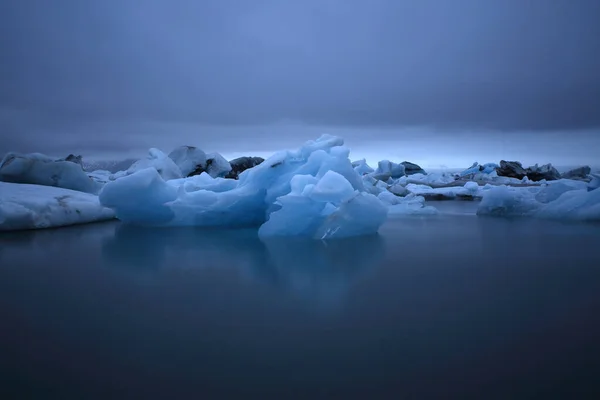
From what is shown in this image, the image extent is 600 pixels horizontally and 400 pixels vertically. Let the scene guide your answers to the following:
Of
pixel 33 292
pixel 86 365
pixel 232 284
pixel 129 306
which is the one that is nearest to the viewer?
pixel 86 365

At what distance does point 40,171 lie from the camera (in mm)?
7199

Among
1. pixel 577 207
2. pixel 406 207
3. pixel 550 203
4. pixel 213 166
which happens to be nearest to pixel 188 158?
pixel 213 166

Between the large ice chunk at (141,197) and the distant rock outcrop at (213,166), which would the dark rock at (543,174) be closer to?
the distant rock outcrop at (213,166)

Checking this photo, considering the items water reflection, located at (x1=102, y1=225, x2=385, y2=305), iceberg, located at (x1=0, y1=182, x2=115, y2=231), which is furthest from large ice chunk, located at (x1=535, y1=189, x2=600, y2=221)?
iceberg, located at (x1=0, y1=182, x2=115, y2=231)

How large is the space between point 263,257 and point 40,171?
18.5 feet

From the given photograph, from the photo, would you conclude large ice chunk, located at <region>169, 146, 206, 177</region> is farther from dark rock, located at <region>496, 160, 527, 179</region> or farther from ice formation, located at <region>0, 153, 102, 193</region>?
dark rock, located at <region>496, 160, 527, 179</region>

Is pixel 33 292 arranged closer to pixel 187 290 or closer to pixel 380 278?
pixel 187 290

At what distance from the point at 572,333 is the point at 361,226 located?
3.31 m

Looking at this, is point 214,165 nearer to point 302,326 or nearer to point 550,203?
point 550,203

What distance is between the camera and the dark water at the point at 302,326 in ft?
3.97

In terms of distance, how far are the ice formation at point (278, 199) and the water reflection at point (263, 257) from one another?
26 cm

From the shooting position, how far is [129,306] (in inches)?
77.9

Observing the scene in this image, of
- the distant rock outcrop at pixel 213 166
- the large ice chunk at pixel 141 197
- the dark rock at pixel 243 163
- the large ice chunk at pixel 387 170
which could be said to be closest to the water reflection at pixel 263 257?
the large ice chunk at pixel 141 197

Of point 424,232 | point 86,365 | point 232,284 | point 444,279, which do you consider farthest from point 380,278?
point 424,232
